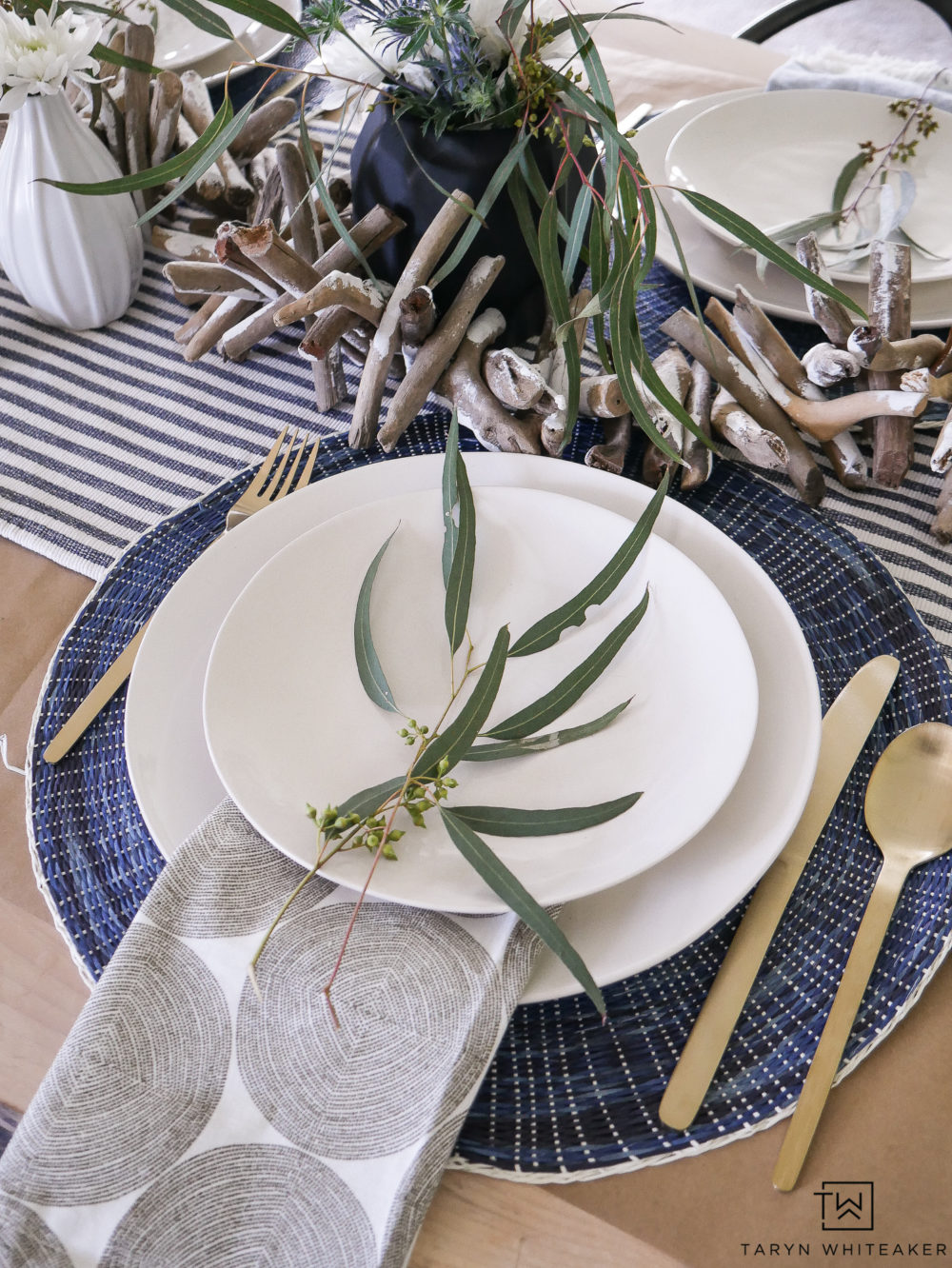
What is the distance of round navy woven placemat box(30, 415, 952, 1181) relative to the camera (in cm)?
42

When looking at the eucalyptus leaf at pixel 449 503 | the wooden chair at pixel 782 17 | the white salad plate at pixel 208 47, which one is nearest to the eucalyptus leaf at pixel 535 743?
the eucalyptus leaf at pixel 449 503

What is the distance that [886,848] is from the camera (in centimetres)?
49

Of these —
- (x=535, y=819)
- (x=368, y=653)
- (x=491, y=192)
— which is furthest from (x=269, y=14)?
(x=535, y=819)

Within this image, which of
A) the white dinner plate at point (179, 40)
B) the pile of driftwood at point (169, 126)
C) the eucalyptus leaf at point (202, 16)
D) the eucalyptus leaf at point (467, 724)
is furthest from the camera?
the white dinner plate at point (179, 40)

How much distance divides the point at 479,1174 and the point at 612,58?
1097 mm

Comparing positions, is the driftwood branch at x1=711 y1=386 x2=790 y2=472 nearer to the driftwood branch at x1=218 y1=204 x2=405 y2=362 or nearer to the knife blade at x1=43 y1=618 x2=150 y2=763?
the driftwood branch at x1=218 y1=204 x2=405 y2=362

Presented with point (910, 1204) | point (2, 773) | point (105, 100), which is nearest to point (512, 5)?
point (105, 100)

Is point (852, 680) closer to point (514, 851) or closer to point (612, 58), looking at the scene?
point (514, 851)

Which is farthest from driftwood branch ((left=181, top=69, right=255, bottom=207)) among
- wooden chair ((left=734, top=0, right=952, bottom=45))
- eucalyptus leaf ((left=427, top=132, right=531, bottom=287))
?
wooden chair ((left=734, top=0, right=952, bottom=45))

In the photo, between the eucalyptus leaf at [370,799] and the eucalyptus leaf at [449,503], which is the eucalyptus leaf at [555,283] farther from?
the eucalyptus leaf at [370,799]

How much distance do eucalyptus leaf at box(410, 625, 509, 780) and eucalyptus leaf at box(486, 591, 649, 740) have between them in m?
0.02

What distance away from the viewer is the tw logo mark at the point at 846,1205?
15.8 inches

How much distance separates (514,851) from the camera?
1.43 feet

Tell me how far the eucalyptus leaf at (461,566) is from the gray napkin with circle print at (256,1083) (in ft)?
0.52
